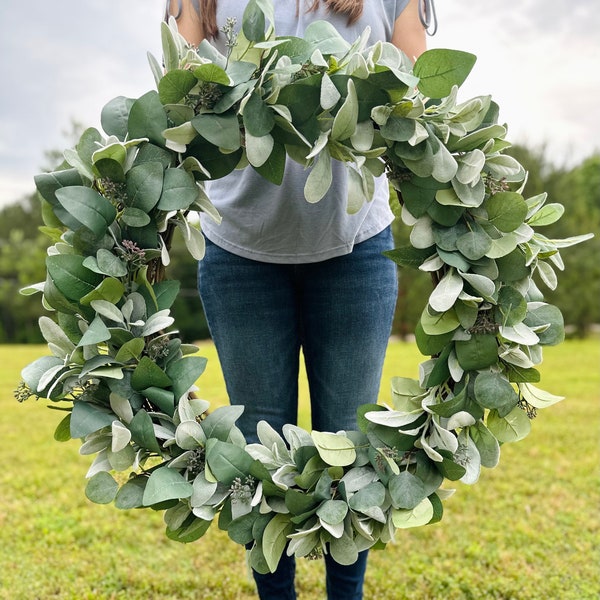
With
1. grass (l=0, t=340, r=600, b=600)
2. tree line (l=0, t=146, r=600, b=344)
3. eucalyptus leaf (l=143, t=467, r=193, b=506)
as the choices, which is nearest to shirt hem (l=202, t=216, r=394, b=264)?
eucalyptus leaf (l=143, t=467, r=193, b=506)

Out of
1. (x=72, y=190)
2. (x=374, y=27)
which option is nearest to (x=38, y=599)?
(x=72, y=190)

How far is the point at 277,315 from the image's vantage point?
4.57ft

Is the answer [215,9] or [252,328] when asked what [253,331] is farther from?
[215,9]

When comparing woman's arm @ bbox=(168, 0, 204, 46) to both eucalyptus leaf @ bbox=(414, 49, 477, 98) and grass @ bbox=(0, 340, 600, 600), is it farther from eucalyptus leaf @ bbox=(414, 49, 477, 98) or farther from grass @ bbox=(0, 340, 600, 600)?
grass @ bbox=(0, 340, 600, 600)

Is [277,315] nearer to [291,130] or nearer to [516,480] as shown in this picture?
[291,130]

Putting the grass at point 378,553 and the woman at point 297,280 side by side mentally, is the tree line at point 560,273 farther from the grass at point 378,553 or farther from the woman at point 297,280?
the woman at point 297,280

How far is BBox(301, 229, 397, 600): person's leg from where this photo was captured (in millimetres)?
1370

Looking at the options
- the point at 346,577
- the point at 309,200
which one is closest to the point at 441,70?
the point at 309,200

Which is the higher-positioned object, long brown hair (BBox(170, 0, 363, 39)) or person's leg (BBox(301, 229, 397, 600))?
long brown hair (BBox(170, 0, 363, 39))

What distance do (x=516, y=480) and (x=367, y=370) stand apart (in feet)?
6.58

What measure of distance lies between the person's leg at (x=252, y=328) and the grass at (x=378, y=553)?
81cm

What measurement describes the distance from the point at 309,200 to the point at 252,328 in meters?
0.38

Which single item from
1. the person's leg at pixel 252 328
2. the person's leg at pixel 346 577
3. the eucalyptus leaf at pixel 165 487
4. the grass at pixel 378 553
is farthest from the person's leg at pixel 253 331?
the grass at pixel 378 553

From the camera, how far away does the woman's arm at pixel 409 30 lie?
1346 millimetres
